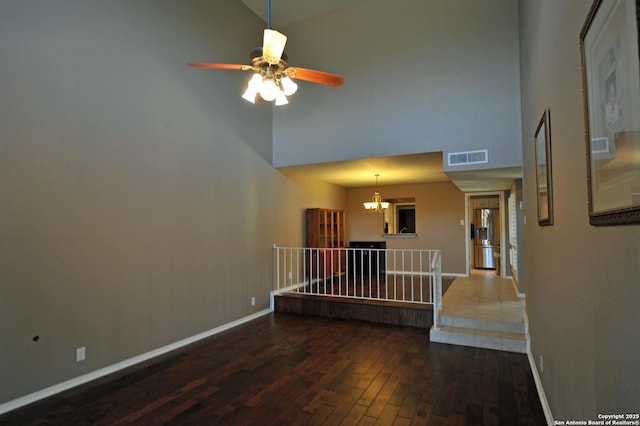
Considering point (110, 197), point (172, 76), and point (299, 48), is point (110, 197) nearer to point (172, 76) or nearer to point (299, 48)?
point (172, 76)

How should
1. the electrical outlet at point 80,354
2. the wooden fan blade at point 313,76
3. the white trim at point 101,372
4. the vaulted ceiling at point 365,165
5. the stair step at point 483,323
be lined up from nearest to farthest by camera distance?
the wooden fan blade at point 313,76, the white trim at point 101,372, the electrical outlet at point 80,354, the stair step at point 483,323, the vaulted ceiling at point 365,165

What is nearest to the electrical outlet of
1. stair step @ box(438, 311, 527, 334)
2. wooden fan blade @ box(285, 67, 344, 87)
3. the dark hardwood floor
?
the dark hardwood floor

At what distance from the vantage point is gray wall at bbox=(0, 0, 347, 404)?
9.48 feet

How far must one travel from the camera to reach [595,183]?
1253mm

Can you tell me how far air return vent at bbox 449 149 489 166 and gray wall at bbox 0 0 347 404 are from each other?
3.19 meters

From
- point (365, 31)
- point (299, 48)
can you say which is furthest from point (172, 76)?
point (365, 31)

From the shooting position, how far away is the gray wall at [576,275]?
1.02m

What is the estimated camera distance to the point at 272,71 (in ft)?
8.50

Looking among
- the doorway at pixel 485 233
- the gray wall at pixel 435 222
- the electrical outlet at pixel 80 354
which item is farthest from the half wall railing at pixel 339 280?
the electrical outlet at pixel 80 354

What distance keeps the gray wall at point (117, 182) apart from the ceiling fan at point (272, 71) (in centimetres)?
159

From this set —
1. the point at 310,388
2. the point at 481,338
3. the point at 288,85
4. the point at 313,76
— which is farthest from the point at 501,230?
the point at 288,85

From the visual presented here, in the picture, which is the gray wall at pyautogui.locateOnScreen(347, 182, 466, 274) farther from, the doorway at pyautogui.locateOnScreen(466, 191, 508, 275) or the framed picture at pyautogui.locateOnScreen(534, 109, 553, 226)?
the framed picture at pyautogui.locateOnScreen(534, 109, 553, 226)

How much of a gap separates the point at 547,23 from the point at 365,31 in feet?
12.3

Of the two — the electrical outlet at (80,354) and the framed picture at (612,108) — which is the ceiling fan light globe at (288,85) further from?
the electrical outlet at (80,354)
